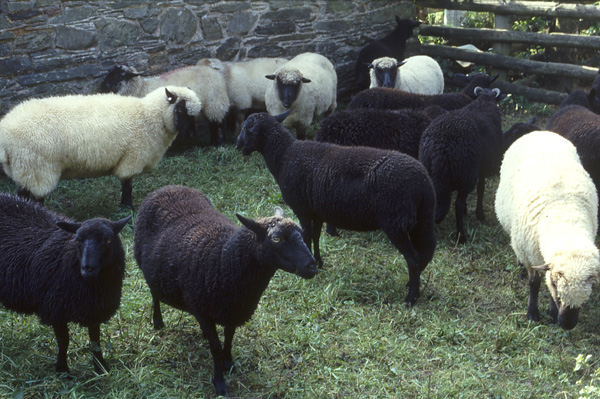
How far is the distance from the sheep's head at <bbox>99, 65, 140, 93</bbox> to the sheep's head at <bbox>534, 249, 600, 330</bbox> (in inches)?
258

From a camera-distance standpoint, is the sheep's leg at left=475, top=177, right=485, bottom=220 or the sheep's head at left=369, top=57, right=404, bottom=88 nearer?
the sheep's leg at left=475, top=177, right=485, bottom=220

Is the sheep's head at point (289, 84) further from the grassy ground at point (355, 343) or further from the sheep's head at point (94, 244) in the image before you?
the sheep's head at point (94, 244)

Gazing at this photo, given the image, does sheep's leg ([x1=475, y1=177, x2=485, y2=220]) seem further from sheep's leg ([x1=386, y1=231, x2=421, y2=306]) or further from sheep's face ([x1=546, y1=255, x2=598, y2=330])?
sheep's face ([x1=546, y1=255, x2=598, y2=330])

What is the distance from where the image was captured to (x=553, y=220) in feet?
15.6

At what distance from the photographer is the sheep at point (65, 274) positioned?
4.08 m

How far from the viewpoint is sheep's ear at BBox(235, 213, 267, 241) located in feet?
12.7

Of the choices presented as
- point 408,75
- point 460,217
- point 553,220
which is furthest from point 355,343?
point 408,75

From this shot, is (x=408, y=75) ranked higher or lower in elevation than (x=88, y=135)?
lower

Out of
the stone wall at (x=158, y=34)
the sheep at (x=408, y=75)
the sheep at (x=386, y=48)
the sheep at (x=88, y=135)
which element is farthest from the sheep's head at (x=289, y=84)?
the sheep at (x=386, y=48)

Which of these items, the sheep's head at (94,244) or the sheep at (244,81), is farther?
the sheep at (244,81)

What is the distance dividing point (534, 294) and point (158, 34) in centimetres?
696

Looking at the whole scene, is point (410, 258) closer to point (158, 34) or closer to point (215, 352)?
point (215, 352)

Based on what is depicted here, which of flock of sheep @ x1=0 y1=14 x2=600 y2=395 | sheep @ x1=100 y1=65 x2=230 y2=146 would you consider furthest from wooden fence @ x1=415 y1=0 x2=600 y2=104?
sheep @ x1=100 y1=65 x2=230 y2=146

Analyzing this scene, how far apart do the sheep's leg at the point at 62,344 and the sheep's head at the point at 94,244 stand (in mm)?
425
